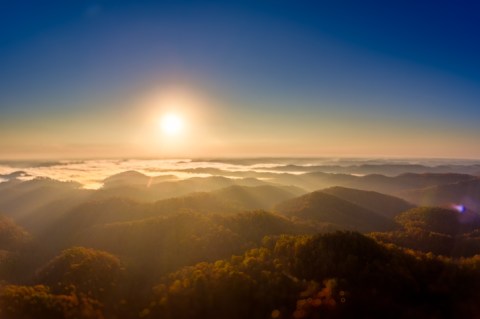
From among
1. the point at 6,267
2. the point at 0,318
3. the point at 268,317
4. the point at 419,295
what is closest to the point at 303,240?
the point at 419,295

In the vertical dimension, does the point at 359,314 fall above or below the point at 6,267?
above

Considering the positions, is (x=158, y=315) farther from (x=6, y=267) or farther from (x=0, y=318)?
(x=6, y=267)

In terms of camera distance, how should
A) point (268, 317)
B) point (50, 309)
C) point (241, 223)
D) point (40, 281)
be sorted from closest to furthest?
point (268, 317), point (50, 309), point (40, 281), point (241, 223)

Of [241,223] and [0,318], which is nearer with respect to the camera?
[0,318]

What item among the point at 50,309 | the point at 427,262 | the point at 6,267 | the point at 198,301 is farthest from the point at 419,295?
the point at 6,267

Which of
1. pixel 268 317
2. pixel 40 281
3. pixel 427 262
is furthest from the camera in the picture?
pixel 40 281

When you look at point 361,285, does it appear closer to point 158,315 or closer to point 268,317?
point 268,317

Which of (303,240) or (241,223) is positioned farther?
(241,223)

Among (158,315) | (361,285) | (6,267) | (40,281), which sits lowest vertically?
(6,267)

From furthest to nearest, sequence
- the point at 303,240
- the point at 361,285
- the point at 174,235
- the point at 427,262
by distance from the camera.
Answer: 1. the point at 174,235
2. the point at 303,240
3. the point at 427,262
4. the point at 361,285
